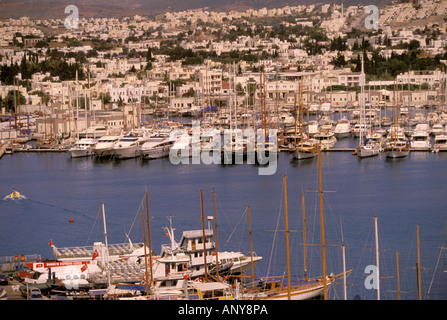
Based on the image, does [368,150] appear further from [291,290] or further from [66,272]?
[291,290]

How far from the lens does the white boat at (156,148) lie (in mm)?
10258

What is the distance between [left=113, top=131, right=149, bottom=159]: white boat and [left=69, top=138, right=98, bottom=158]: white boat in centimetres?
40

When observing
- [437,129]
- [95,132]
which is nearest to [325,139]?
[437,129]

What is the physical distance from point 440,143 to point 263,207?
14.2 feet

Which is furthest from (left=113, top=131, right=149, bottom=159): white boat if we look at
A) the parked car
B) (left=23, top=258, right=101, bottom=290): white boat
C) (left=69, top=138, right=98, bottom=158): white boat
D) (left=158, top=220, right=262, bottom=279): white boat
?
the parked car

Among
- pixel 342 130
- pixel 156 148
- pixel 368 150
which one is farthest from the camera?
pixel 342 130

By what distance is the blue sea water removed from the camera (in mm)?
4539

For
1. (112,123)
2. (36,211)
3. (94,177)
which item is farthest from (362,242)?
(112,123)

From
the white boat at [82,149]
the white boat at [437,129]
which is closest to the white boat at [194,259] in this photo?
the white boat at [82,149]

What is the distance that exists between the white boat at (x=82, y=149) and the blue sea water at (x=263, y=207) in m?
0.17

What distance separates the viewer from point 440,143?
1017 centimetres

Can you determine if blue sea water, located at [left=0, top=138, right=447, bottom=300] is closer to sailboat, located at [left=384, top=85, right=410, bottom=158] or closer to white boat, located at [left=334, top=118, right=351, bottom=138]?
sailboat, located at [left=384, top=85, right=410, bottom=158]

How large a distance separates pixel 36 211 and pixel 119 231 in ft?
4.62

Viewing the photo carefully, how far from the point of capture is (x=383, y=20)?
2386cm
